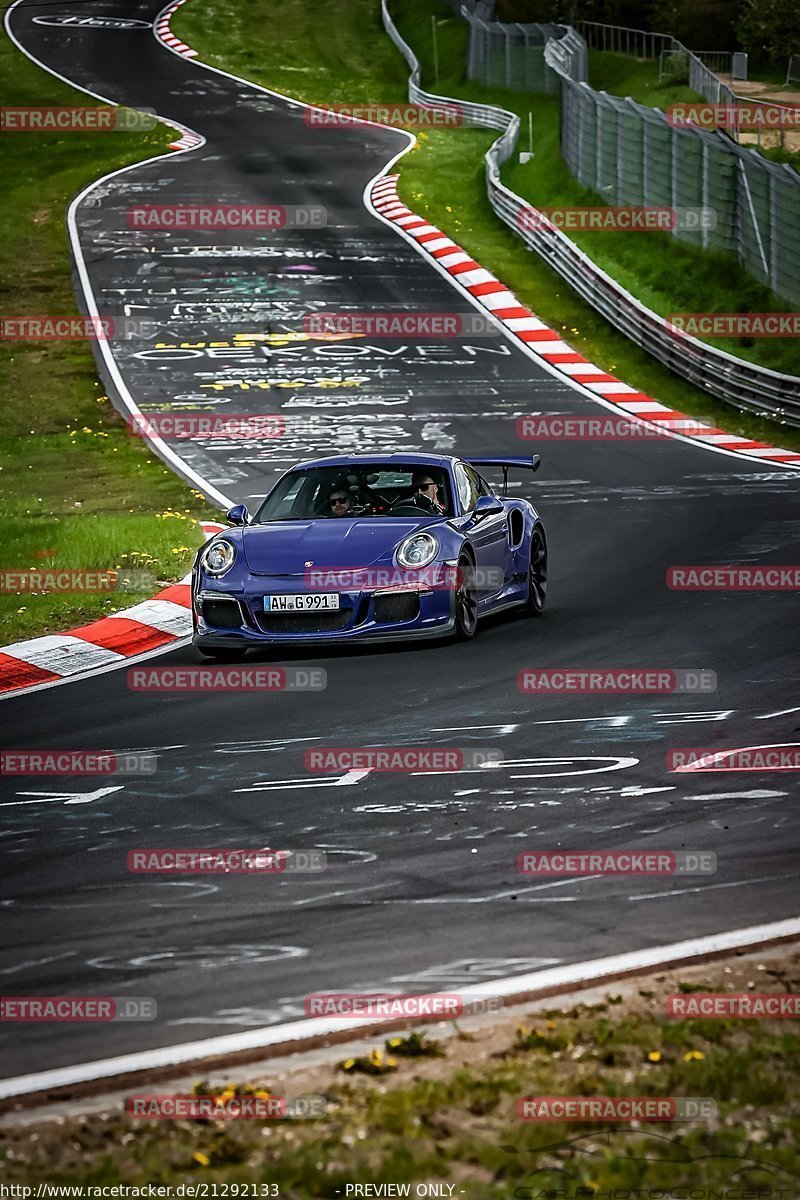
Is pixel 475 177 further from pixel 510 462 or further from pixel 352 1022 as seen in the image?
pixel 352 1022

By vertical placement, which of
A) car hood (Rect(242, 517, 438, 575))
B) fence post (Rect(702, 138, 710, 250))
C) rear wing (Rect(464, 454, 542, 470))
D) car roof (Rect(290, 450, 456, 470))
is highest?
fence post (Rect(702, 138, 710, 250))

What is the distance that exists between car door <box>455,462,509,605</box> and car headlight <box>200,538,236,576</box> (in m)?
1.63

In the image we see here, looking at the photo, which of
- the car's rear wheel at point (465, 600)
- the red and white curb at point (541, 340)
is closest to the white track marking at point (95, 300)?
the red and white curb at point (541, 340)

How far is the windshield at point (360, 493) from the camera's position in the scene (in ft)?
42.8

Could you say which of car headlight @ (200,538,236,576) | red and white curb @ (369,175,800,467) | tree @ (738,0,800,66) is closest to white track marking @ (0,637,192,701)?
car headlight @ (200,538,236,576)

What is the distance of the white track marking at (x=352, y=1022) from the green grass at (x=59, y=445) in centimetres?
771

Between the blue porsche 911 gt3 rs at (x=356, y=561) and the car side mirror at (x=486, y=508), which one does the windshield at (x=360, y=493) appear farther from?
the car side mirror at (x=486, y=508)

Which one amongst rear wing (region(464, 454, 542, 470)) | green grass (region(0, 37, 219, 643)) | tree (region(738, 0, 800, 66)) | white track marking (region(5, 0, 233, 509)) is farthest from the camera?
tree (region(738, 0, 800, 66))

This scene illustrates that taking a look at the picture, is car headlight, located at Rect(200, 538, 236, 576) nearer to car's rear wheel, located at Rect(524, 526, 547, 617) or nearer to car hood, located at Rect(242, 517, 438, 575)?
car hood, located at Rect(242, 517, 438, 575)

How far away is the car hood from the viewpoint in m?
12.1

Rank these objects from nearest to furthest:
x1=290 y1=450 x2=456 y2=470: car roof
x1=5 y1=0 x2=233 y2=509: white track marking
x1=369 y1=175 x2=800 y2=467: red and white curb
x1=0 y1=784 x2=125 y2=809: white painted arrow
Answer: x1=0 y1=784 x2=125 y2=809: white painted arrow
x1=290 y1=450 x2=456 y2=470: car roof
x1=5 y1=0 x2=233 y2=509: white track marking
x1=369 y1=175 x2=800 y2=467: red and white curb

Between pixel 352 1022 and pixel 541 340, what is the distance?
25.0m

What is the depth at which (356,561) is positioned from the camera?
39.6ft

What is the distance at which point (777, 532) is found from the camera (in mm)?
16875
